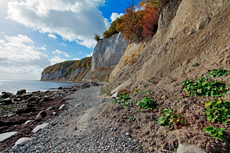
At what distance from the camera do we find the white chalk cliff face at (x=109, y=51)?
39844mm

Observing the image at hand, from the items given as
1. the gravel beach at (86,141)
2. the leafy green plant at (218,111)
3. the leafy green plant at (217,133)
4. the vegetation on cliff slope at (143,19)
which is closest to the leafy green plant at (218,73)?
the leafy green plant at (218,111)

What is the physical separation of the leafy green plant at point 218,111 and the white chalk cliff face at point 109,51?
121 ft

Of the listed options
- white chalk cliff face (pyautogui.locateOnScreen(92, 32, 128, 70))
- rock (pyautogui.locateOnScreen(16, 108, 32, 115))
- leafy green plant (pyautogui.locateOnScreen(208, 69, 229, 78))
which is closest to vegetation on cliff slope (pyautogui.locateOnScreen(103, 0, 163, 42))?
leafy green plant (pyautogui.locateOnScreen(208, 69, 229, 78))

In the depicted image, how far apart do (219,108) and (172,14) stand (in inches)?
413

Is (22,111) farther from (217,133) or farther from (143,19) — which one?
(143,19)

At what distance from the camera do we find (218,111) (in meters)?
2.98

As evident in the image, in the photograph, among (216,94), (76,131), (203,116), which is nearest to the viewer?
(203,116)

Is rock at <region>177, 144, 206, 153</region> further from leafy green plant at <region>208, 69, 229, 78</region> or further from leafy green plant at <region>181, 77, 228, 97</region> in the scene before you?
leafy green plant at <region>208, 69, 229, 78</region>

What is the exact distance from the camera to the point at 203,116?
127 inches

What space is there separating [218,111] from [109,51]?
142 feet

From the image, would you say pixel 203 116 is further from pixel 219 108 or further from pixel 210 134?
pixel 210 134

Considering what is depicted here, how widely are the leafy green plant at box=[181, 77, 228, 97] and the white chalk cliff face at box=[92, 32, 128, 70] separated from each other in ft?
116

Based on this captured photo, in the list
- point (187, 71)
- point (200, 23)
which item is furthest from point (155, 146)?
point (200, 23)

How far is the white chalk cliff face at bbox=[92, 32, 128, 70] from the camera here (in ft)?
131
